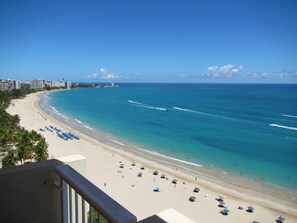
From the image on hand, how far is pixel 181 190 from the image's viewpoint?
718 inches

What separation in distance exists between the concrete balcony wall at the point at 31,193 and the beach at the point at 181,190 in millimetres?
12335

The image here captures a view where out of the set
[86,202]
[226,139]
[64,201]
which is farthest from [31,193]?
[226,139]

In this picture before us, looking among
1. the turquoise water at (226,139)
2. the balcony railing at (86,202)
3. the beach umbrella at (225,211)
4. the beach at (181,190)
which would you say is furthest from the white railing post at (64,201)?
the turquoise water at (226,139)

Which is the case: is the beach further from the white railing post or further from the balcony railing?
the balcony railing

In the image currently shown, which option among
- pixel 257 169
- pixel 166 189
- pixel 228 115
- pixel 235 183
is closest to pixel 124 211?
pixel 166 189

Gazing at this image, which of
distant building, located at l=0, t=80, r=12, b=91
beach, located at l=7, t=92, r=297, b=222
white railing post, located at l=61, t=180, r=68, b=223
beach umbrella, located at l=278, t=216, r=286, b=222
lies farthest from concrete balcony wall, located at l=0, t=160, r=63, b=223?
distant building, located at l=0, t=80, r=12, b=91

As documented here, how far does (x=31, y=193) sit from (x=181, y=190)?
56.2ft

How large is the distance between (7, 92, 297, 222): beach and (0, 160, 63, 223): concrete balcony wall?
40.5 ft

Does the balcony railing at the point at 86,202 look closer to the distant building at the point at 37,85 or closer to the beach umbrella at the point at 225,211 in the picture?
the beach umbrella at the point at 225,211

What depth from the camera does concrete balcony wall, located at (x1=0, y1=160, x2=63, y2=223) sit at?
2.23m

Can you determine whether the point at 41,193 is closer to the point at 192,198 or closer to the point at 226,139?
the point at 192,198

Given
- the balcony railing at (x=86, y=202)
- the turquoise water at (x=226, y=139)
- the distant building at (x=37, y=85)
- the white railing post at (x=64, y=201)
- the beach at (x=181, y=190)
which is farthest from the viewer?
the distant building at (x=37, y=85)

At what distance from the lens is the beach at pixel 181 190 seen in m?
15.4

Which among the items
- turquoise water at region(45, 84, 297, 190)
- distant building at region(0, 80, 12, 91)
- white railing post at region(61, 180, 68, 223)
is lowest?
turquoise water at region(45, 84, 297, 190)
